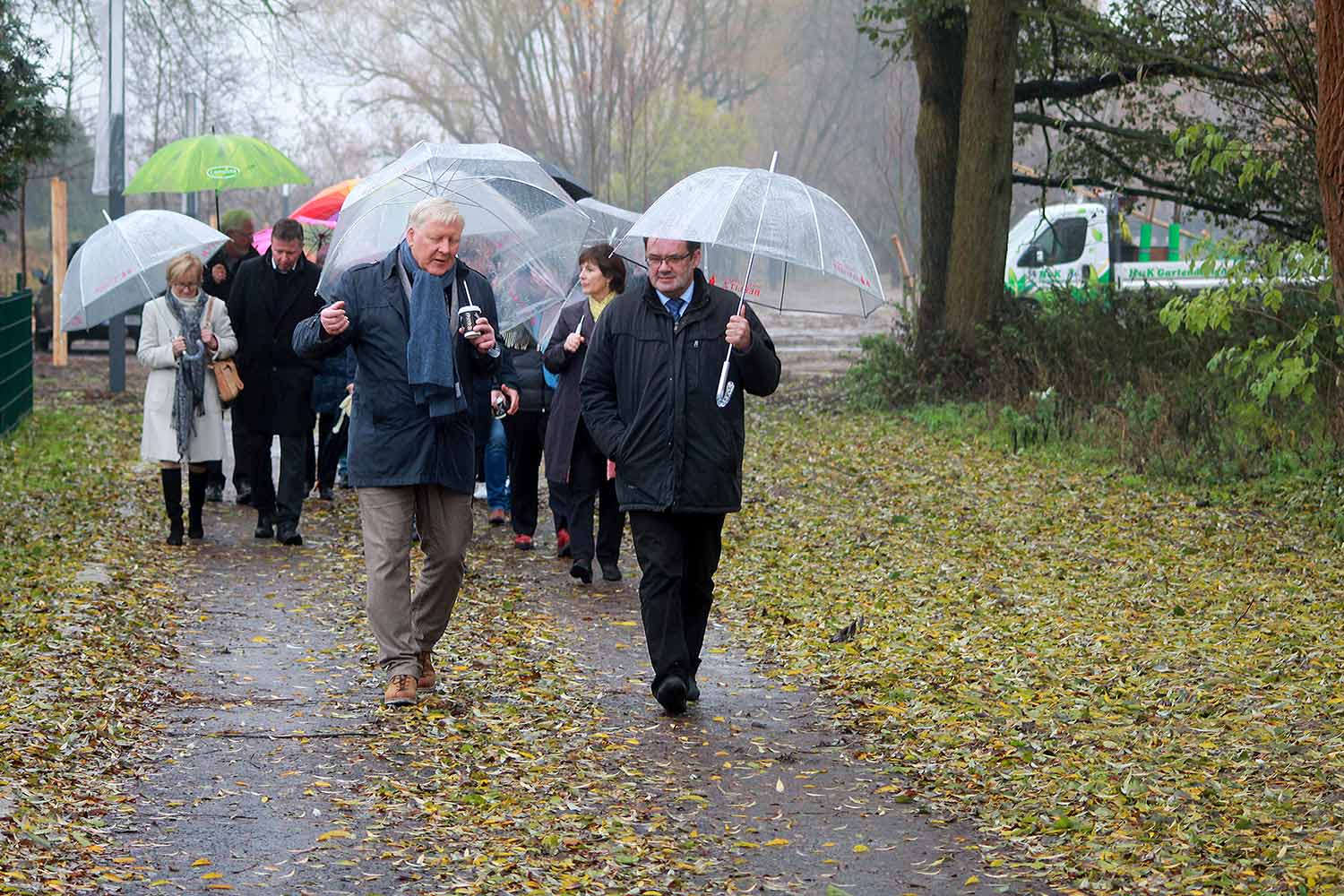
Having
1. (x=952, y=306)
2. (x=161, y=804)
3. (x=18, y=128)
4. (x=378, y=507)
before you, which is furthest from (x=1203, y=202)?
(x=161, y=804)

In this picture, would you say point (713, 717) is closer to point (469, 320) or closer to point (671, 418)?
point (671, 418)

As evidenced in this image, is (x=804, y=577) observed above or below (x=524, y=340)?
below

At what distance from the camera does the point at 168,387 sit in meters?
10.9

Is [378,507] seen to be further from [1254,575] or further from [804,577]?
[1254,575]

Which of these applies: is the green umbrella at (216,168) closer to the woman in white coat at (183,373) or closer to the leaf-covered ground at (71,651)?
the leaf-covered ground at (71,651)

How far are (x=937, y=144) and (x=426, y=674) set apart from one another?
47.4 ft

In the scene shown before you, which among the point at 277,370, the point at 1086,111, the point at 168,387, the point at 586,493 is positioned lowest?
the point at 586,493

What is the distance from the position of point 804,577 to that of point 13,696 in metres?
5.05

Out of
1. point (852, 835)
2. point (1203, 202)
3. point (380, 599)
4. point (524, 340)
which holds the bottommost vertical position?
point (852, 835)

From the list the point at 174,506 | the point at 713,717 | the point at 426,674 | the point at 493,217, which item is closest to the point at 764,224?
the point at 713,717

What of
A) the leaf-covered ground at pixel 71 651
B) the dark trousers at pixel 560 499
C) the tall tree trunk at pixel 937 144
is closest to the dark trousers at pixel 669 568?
the leaf-covered ground at pixel 71 651

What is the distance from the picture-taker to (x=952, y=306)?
19.8 m

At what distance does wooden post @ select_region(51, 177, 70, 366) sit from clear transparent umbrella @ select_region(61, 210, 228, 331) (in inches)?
501

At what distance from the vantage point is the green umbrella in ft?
45.4
